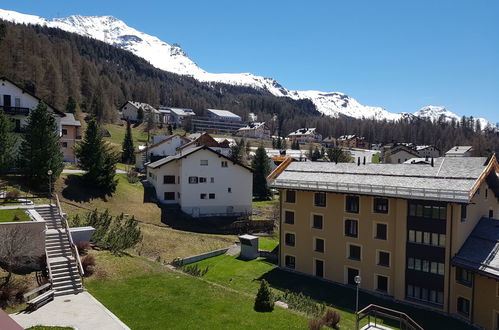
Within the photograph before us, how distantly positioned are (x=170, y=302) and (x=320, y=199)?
20.9 meters

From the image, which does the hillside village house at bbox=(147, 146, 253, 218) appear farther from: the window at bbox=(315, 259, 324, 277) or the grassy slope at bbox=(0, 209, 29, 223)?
the grassy slope at bbox=(0, 209, 29, 223)

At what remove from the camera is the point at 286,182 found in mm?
40656

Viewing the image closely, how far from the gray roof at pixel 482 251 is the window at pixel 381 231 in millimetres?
5856

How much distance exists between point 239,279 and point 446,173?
66.5ft

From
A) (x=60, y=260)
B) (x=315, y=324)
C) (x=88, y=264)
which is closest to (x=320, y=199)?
(x=315, y=324)

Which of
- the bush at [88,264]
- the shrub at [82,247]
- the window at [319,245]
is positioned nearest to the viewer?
the bush at [88,264]

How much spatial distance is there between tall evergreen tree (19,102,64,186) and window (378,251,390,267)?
33613 millimetres

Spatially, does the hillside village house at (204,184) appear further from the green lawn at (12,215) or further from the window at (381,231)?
the green lawn at (12,215)

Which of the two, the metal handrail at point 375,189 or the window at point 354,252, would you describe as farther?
the window at point 354,252

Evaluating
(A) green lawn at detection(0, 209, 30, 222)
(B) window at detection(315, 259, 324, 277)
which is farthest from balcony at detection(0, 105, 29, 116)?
(B) window at detection(315, 259, 324, 277)

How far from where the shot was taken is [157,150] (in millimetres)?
77875

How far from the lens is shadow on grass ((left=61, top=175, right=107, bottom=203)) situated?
4609 cm

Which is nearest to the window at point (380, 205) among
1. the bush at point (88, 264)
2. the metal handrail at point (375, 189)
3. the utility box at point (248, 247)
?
the metal handrail at point (375, 189)

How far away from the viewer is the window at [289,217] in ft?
135
